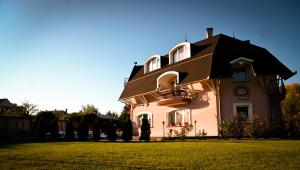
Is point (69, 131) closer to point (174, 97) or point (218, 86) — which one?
point (174, 97)

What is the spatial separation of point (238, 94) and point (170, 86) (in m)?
6.93

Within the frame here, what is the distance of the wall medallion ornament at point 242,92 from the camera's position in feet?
66.0

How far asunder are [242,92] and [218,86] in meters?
1.84

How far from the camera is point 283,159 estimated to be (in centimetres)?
822

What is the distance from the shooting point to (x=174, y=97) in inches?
898

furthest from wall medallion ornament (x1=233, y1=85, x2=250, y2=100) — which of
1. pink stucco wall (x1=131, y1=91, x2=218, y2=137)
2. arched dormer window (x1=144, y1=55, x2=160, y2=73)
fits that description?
arched dormer window (x1=144, y1=55, x2=160, y2=73)

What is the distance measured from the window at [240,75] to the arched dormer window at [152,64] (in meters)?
9.26

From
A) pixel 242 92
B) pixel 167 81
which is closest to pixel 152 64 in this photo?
pixel 167 81

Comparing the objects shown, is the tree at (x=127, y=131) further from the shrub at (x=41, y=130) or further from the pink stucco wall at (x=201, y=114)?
the shrub at (x=41, y=130)

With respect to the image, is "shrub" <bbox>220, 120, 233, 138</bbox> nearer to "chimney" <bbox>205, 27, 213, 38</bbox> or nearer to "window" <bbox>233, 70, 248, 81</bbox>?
"window" <bbox>233, 70, 248, 81</bbox>

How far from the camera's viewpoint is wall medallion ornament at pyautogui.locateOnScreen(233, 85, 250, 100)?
20125 mm

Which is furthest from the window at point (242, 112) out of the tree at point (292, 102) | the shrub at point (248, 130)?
the tree at point (292, 102)

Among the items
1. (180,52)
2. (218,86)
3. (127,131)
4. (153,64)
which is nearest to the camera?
(127,131)

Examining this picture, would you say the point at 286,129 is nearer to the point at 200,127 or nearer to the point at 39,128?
the point at 200,127
